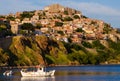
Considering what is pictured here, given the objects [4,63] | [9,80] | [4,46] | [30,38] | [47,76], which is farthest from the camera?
[30,38]

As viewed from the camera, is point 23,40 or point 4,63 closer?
point 4,63

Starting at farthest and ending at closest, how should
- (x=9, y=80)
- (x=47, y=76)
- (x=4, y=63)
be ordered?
(x=4, y=63) < (x=47, y=76) < (x=9, y=80)

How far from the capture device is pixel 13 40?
18950 centimetres

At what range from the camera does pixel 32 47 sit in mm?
195125

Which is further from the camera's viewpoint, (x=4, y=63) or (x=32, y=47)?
(x=32, y=47)

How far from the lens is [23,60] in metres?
184

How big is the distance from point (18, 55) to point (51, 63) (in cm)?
1975

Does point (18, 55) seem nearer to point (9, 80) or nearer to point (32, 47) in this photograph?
point (32, 47)

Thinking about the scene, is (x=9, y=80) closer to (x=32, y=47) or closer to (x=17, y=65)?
(x=17, y=65)

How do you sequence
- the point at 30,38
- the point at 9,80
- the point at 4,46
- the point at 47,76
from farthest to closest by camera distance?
the point at 30,38
the point at 4,46
the point at 47,76
the point at 9,80

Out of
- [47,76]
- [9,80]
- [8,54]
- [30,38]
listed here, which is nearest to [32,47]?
[30,38]

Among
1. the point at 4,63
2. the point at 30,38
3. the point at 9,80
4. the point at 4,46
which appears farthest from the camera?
the point at 30,38

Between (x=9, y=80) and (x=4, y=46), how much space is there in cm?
8805

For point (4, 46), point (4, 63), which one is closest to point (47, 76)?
point (4, 63)
